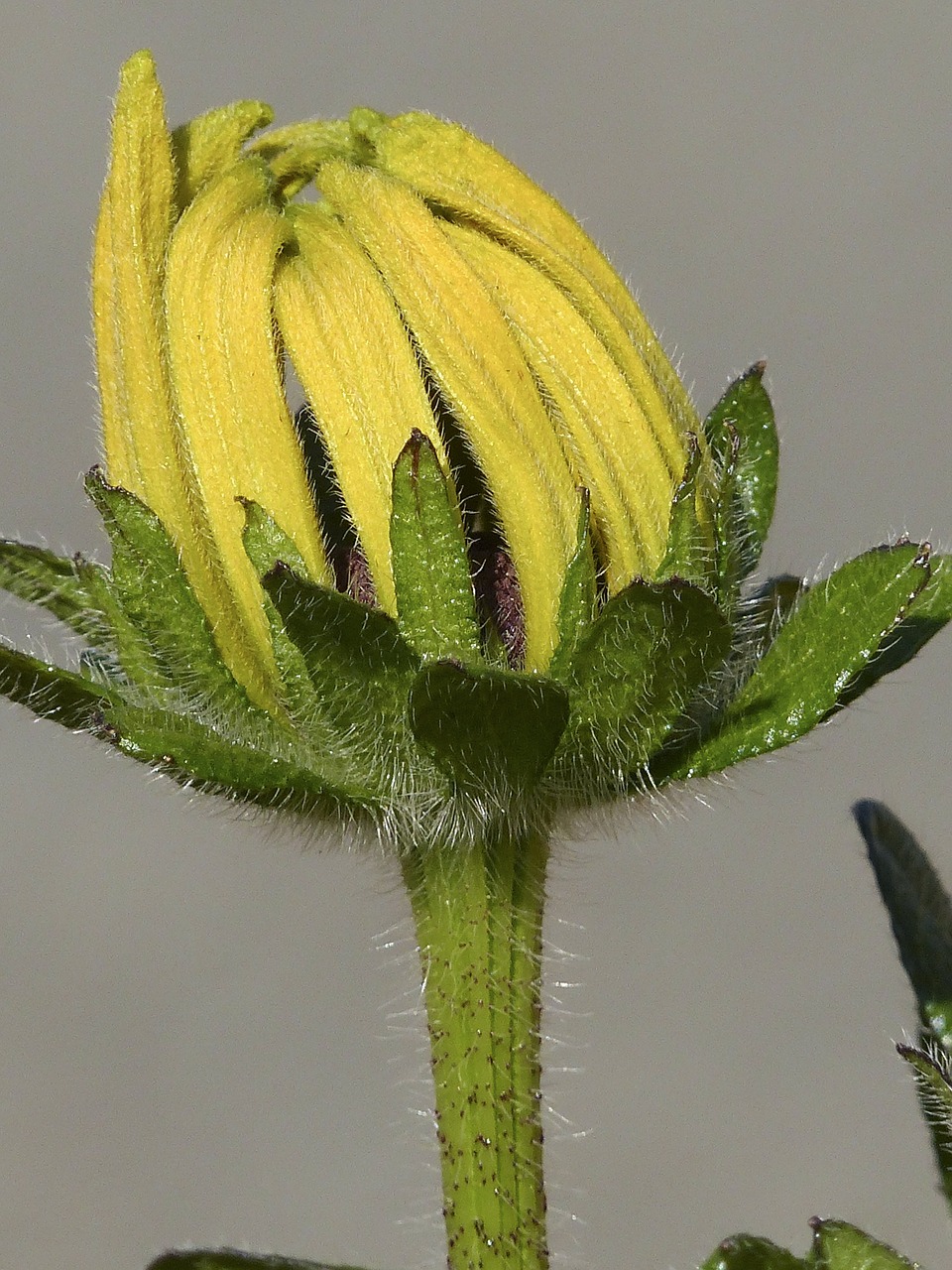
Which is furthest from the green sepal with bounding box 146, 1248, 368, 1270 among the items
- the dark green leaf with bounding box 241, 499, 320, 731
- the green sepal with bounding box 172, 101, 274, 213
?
the green sepal with bounding box 172, 101, 274, 213

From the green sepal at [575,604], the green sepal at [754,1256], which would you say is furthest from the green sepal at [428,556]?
the green sepal at [754,1256]

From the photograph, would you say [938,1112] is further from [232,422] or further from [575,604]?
[232,422]

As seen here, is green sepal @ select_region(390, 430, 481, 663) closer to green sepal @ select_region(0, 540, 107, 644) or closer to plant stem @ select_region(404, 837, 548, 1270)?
plant stem @ select_region(404, 837, 548, 1270)

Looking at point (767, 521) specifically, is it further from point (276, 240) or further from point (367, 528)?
point (276, 240)

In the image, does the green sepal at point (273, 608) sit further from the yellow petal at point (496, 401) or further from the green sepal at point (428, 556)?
the yellow petal at point (496, 401)

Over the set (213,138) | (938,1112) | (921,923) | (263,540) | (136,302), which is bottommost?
(938,1112)

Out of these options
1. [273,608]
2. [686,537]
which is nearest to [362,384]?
[273,608]
